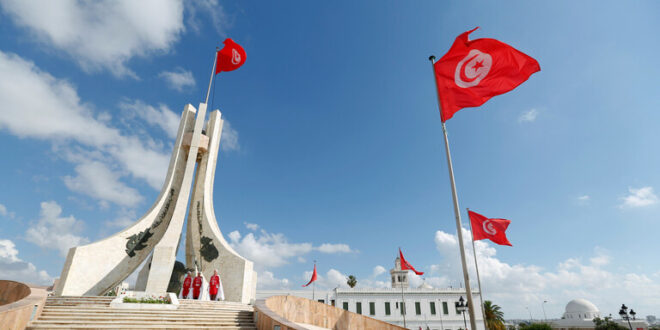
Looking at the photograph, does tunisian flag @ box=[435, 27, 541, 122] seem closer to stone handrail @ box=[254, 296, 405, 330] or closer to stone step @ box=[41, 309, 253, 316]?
stone handrail @ box=[254, 296, 405, 330]

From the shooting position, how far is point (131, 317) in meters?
8.19

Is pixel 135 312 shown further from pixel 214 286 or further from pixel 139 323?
pixel 214 286

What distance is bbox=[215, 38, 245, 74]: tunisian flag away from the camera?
1888 centimetres

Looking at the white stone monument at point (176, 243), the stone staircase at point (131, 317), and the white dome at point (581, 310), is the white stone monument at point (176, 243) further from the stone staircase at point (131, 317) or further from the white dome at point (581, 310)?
the white dome at point (581, 310)

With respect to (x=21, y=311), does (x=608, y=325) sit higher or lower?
lower

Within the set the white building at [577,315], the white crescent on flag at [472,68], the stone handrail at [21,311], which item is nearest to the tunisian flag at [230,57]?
the stone handrail at [21,311]

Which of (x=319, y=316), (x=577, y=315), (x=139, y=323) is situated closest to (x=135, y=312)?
(x=139, y=323)

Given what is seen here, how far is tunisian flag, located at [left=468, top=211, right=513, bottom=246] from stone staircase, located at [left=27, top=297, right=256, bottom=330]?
390 inches

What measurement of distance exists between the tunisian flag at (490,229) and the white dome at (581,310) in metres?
71.2

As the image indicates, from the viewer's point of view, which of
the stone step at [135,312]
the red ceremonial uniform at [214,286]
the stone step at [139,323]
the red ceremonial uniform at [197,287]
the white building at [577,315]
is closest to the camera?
the stone step at [139,323]

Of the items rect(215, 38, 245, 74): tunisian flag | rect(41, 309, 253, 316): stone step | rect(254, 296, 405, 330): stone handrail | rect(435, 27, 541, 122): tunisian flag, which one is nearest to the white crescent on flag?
rect(435, 27, 541, 122): tunisian flag

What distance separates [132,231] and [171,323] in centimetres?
893

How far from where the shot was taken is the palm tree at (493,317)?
116 feet

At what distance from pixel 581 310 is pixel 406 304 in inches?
2106
